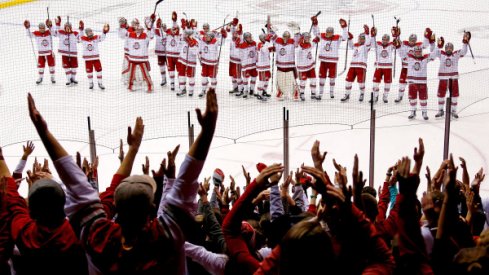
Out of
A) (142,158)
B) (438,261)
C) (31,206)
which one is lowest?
(142,158)

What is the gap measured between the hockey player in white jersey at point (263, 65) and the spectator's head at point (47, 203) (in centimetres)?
737

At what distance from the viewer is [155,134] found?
26.2 feet

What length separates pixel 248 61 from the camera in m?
9.66

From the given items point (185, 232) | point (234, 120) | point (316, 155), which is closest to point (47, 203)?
point (185, 232)

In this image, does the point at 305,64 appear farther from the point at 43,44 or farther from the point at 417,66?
the point at 43,44

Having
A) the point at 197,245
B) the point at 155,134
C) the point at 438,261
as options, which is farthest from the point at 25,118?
the point at 438,261

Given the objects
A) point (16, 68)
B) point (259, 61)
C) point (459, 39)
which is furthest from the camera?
point (459, 39)

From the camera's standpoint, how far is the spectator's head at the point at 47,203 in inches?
85.7

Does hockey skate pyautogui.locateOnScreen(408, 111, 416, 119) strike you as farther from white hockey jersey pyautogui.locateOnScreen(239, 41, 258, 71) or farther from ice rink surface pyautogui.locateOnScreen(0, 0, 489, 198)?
white hockey jersey pyautogui.locateOnScreen(239, 41, 258, 71)

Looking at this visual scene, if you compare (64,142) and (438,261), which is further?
(64,142)

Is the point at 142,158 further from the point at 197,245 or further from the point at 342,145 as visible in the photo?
the point at 197,245

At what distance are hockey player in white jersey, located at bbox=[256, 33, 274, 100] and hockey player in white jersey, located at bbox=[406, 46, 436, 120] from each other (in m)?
1.96

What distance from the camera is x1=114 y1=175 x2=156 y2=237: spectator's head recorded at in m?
2.01

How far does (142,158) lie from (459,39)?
8.40 meters
